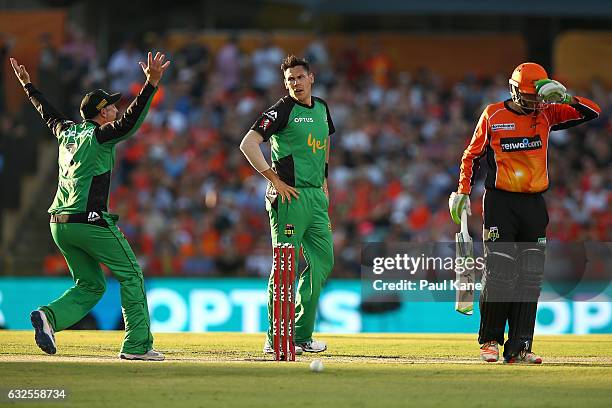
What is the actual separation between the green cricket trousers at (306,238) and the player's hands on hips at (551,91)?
2193 millimetres

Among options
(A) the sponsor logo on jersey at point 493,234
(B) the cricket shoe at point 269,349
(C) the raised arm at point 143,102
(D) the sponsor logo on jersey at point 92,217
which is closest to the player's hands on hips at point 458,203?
(A) the sponsor logo on jersey at point 493,234

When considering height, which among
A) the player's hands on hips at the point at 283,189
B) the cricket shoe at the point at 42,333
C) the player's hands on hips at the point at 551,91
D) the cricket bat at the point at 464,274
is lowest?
the cricket shoe at the point at 42,333

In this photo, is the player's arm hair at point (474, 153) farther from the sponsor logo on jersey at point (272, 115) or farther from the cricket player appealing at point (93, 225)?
the cricket player appealing at point (93, 225)

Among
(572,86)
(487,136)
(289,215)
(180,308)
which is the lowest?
(180,308)

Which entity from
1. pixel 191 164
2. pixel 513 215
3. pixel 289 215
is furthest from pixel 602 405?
A: pixel 191 164

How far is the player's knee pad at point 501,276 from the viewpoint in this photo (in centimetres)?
1012

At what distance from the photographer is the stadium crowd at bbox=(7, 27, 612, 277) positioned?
1953cm

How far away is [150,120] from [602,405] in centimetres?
1513

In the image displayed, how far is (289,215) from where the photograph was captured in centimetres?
1063

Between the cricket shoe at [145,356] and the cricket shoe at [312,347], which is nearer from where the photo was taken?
the cricket shoe at [145,356]

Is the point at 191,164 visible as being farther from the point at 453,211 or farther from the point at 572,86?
the point at 453,211

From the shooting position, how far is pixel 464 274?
1067cm

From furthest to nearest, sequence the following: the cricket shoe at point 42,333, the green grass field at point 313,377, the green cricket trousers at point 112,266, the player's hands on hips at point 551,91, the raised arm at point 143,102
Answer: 1. the green cricket trousers at point 112,266
2. the cricket shoe at point 42,333
3. the raised arm at point 143,102
4. the player's hands on hips at point 551,91
5. the green grass field at point 313,377

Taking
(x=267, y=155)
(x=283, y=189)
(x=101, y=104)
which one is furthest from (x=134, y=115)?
(x=267, y=155)
